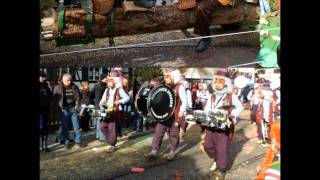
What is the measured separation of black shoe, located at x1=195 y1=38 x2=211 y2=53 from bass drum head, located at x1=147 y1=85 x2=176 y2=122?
10.7 inches

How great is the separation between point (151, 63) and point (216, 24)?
0.42 metres

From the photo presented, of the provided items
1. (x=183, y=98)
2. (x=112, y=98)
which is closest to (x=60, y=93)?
(x=112, y=98)

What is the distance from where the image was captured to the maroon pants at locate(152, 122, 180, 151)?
254 centimetres

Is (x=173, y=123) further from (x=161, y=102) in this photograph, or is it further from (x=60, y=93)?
(x=60, y=93)

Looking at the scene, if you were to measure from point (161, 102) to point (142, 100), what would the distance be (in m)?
0.11

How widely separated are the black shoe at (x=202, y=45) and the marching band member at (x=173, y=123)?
0.56ft

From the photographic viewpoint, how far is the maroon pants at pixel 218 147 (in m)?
2.47

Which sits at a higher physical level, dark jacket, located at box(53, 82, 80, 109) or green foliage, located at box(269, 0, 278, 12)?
green foliage, located at box(269, 0, 278, 12)

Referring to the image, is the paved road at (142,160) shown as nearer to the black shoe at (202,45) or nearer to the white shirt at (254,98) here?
the white shirt at (254,98)

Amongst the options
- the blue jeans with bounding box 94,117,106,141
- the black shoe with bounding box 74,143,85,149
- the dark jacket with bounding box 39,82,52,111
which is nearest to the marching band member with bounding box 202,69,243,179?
the blue jeans with bounding box 94,117,106,141

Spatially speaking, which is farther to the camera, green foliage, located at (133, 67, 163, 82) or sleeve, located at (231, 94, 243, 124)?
green foliage, located at (133, 67, 163, 82)

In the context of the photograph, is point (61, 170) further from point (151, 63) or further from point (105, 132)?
point (151, 63)

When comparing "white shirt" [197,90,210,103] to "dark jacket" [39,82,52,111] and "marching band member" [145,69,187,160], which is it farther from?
"dark jacket" [39,82,52,111]
